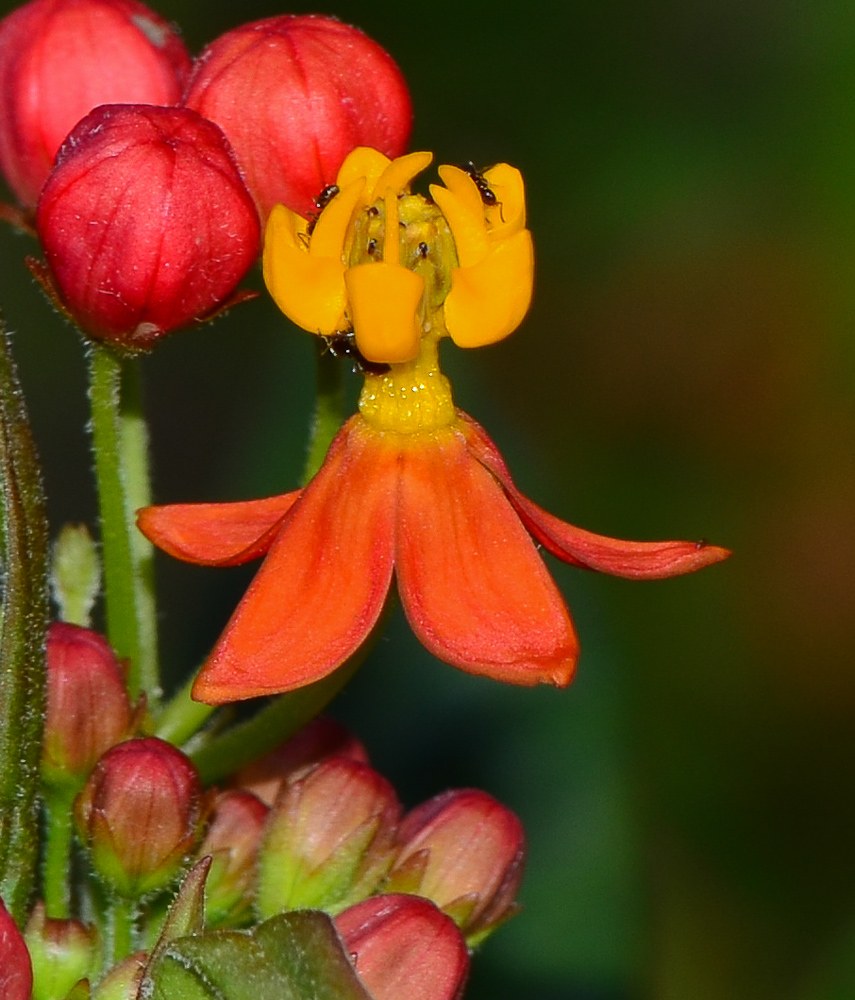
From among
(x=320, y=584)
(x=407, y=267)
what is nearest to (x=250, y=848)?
(x=320, y=584)

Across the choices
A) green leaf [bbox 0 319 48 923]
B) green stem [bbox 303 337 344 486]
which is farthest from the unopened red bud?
green stem [bbox 303 337 344 486]

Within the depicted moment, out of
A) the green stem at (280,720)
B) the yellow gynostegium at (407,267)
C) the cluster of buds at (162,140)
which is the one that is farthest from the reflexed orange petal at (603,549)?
the cluster of buds at (162,140)

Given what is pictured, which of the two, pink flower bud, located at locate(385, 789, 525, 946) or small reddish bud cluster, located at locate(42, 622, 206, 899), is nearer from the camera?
small reddish bud cluster, located at locate(42, 622, 206, 899)

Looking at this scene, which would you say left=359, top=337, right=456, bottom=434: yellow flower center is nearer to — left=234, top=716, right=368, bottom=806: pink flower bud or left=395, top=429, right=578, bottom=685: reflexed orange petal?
left=395, top=429, right=578, bottom=685: reflexed orange petal

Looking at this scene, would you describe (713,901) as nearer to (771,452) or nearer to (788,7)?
(771,452)

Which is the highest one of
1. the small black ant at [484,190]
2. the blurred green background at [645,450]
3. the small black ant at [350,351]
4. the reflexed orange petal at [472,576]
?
the small black ant at [484,190]

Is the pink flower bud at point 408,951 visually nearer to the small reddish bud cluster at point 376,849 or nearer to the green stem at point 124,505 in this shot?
the small reddish bud cluster at point 376,849
